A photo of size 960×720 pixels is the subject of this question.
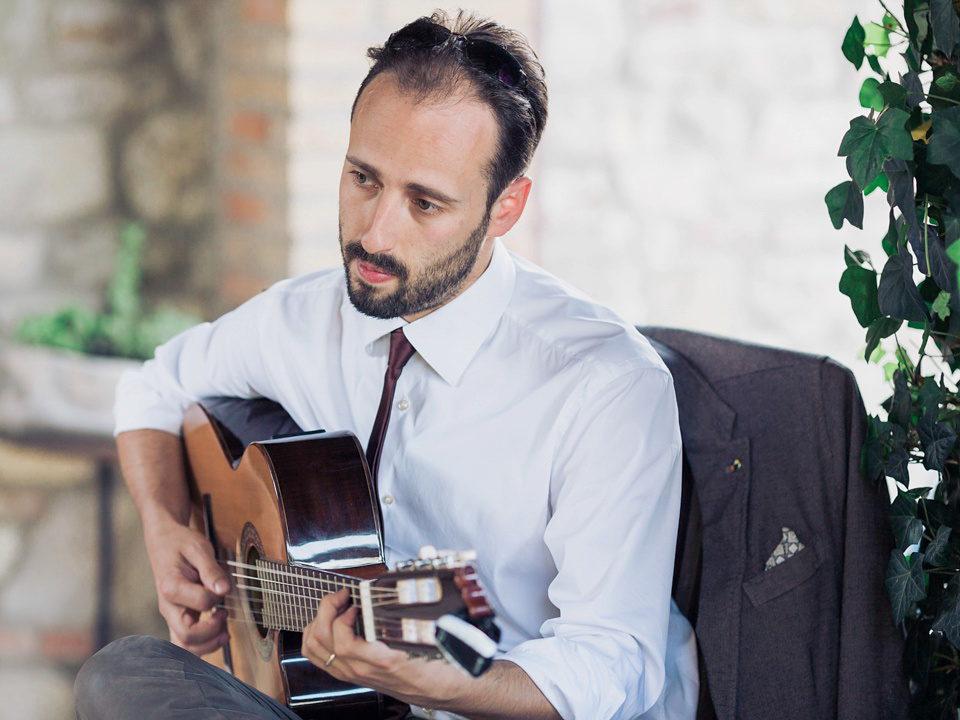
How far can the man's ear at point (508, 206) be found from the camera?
65.8 inches

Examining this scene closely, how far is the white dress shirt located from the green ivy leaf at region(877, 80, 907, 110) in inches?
18.4

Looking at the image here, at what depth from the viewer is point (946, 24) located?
1.21 metres

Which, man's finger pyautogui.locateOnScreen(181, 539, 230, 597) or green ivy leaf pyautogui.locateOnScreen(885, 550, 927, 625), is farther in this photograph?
man's finger pyautogui.locateOnScreen(181, 539, 230, 597)

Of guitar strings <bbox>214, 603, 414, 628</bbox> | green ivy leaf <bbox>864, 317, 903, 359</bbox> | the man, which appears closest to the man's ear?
the man

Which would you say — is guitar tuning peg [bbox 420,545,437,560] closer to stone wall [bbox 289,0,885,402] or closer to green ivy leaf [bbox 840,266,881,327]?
green ivy leaf [bbox 840,266,881,327]

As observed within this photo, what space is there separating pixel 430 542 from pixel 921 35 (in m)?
0.99

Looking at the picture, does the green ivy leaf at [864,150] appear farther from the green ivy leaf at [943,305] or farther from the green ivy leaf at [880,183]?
the green ivy leaf at [943,305]

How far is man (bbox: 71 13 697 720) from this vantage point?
138cm

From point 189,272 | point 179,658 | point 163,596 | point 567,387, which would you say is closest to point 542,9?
point 189,272

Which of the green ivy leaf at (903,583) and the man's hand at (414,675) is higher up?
the green ivy leaf at (903,583)

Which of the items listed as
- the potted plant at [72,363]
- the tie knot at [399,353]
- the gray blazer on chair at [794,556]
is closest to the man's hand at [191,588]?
the tie knot at [399,353]

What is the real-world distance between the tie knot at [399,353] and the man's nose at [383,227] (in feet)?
0.61

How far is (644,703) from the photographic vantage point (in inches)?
55.8

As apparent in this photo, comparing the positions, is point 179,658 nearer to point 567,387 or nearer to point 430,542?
point 430,542
